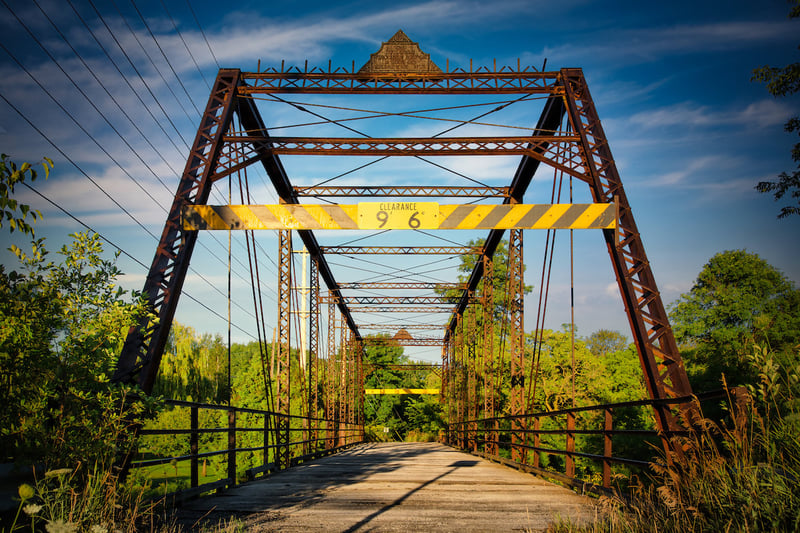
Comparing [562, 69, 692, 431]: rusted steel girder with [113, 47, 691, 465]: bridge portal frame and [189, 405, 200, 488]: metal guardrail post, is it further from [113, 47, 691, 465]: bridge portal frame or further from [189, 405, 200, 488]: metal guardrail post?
[189, 405, 200, 488]: metal guardrail post

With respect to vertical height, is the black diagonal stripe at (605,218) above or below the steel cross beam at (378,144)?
below

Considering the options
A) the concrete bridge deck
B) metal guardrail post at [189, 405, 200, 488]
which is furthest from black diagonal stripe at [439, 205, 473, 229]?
metal guardrail post at [189, 405, 200, 488]

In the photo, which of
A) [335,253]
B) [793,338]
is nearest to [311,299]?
[335,253]

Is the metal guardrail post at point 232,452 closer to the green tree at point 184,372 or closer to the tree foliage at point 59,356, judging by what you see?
the tree foliage at point 59,356

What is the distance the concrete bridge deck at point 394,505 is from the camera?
4562 mm

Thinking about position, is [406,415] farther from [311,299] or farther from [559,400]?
[311,299]

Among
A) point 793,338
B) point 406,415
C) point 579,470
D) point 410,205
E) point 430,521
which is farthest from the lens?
point 406,415

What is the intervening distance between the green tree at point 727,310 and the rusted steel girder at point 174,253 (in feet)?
93.9

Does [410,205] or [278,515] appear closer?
[278,515]

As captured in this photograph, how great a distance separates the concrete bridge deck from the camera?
4.56 meters

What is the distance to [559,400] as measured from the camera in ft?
96.9

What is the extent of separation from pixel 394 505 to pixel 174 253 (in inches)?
205

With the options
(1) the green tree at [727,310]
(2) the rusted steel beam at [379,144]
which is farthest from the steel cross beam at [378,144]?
(1) the green tree at [727,310]

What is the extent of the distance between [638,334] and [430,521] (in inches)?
190
